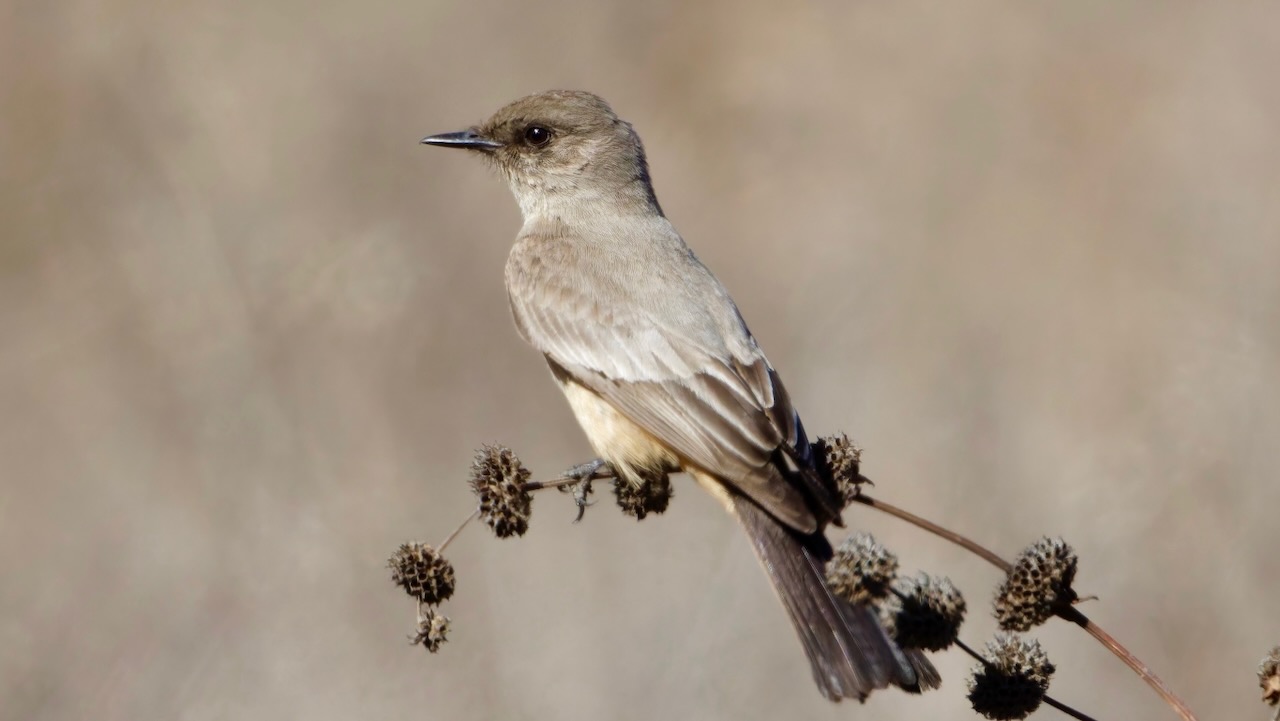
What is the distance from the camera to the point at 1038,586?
3150 mm

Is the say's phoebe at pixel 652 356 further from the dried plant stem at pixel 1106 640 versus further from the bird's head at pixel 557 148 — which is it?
the dried plant stem at pixel 1106 640

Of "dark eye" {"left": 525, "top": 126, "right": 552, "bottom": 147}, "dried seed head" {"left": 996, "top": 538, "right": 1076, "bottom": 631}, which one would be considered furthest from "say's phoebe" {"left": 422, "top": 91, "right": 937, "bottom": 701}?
"dried seed head" {"left": 996, "top": 538, "right": 1076, "bottom": 631}

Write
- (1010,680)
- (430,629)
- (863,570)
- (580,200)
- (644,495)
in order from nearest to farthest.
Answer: (863,570), (1010,680), (430,629), (644,495), (580,200)

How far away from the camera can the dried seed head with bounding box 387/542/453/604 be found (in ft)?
12.4

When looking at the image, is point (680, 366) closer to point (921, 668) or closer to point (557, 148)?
point (921, 668)

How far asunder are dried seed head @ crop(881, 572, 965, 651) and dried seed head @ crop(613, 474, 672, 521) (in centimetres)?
141

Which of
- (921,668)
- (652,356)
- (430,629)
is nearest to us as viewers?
(430,629)

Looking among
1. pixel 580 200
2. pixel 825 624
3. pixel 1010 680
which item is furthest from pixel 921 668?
pixel 580 200

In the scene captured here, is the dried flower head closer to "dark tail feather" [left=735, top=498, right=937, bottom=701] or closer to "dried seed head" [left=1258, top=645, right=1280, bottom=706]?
"dark tail feather" [left=735, top=498, right=937, bottom=701]

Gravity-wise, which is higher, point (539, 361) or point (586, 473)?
point (539, 361)

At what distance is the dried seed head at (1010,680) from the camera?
322 centimetres

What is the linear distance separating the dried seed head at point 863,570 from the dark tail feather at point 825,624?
0.86m

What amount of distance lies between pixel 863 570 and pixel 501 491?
1.40m

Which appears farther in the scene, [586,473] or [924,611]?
[586,473]
